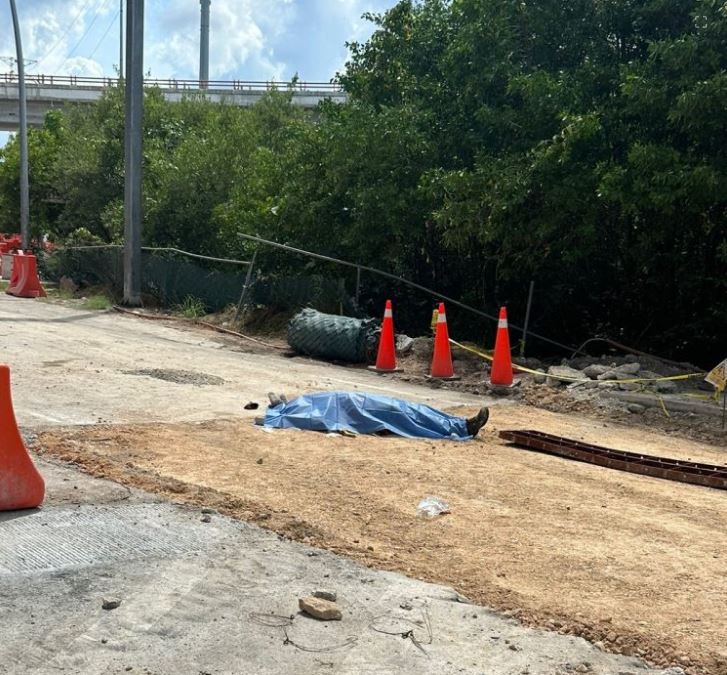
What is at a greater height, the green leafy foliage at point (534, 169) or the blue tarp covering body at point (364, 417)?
the green leafy foliage at point (534, 169)

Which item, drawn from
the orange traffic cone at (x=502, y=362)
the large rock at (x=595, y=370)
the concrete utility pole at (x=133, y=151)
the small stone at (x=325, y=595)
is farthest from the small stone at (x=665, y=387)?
the concrete utility pole at (x=133, y=151)

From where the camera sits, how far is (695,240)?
545 inches

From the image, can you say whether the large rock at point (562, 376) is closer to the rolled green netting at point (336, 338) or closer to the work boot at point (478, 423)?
the rolled green netting at point (336, 338)

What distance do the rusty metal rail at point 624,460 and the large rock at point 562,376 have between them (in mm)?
3123

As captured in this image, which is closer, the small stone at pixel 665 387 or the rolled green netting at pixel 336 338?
the small stone at pixel 665 387

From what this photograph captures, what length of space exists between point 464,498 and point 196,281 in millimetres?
14843

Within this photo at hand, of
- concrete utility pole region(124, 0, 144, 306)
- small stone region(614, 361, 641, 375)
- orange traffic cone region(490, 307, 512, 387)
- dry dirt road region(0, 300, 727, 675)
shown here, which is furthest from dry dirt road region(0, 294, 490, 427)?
concrete utility pole region(124, 0, 144, 306)

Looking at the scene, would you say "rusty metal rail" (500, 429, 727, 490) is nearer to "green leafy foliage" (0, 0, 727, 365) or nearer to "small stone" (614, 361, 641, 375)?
"small stone" (614, 361, 641, 375)

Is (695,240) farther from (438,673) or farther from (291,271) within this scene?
(438,673)

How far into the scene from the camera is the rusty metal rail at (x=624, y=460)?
791 centimetres

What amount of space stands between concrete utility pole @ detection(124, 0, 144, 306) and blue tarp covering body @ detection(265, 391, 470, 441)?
12.9 m

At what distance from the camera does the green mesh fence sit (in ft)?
56.5

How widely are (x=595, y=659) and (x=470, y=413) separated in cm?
638

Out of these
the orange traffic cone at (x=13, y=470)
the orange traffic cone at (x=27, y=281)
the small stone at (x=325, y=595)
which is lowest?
the orange traffic cone at (x=27, y=281)
